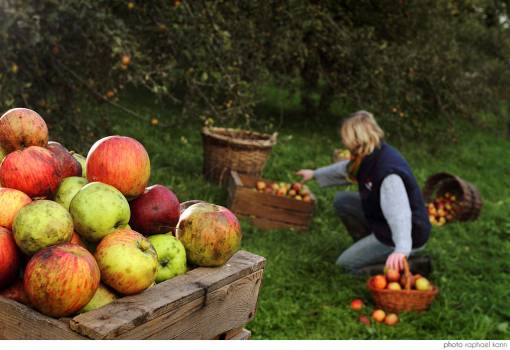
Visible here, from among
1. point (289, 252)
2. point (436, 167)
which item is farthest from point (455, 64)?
point (289, 252)

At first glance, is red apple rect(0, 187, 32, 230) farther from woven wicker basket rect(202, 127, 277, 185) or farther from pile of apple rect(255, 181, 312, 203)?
woven wicker basket rect(202, 127, 277, 185)

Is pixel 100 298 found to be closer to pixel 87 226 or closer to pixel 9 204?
pixel 87 226

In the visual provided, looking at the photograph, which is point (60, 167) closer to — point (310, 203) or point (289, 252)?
point (289, 252)

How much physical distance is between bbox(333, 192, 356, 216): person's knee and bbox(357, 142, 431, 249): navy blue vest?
0.51 m

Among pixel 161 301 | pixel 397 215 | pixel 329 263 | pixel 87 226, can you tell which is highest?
pixel 87 226

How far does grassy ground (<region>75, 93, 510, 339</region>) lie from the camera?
368 cm

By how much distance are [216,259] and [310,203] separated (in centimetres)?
345

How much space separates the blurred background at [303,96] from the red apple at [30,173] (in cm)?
201

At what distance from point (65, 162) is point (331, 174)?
328cm

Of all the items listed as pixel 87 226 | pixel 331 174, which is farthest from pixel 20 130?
pixel 331 174

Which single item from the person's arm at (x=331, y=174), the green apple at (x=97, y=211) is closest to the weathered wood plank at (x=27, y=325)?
the green apple at (x=97, y=211)

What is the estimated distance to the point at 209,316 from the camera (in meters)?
1.74

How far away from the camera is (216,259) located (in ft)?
6.03

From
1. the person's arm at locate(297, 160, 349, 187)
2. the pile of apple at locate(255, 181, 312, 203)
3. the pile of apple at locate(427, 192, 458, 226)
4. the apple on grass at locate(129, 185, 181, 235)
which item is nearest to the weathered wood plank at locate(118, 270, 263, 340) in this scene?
the apple on grass at locate(129, 185, 181, 235)
